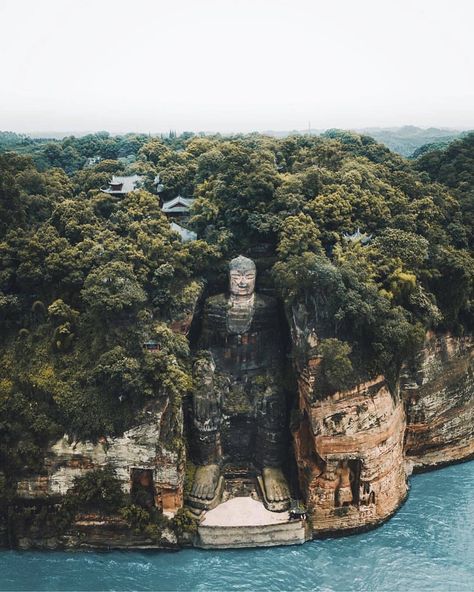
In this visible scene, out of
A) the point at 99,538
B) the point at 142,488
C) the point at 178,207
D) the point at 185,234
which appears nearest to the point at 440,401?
the point at 142,488

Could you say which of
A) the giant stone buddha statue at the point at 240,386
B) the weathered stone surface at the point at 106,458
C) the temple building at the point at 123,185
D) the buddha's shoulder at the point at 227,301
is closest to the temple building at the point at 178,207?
the temple building at the point at 123,185

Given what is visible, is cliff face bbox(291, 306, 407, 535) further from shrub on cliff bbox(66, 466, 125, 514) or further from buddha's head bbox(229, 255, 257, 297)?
shrub on cliff bbox(66, 466, 125, 514)

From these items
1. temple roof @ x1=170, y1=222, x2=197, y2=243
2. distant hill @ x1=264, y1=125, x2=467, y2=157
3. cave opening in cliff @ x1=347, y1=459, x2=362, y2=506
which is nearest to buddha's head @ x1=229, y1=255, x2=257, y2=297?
temple roof @ x1=170, y1=222, x2=197, y2=243

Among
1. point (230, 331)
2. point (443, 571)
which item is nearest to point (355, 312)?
point (230, 331)

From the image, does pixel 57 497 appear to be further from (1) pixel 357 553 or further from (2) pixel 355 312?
(2) pixel 355 312

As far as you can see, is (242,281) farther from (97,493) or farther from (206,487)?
(97,493)

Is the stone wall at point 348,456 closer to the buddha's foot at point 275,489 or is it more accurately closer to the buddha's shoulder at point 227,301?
the buddha's foot at point 275,489

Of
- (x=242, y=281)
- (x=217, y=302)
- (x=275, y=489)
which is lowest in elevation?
(x=275, y=489)
